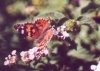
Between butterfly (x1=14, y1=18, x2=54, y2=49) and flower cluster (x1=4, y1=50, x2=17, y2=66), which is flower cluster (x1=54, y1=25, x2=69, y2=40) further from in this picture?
flower cluster (x1=4, y1=50, x2=17, y2=66)

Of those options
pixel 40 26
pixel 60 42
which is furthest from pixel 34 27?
pixel 60 42

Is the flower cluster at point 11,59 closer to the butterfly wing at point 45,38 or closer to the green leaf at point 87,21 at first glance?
the butterfly wing at point 45,38

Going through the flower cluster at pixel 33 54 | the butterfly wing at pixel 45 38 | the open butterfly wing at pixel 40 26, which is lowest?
the flower cluster at pixel 33 54

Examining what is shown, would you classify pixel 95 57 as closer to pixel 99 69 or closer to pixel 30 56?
pixel 99 69

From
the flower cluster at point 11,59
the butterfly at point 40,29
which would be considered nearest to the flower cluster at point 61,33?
the butterfly at point 40,29

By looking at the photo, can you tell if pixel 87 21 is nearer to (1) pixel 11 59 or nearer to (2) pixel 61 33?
(2) pixel 61 33

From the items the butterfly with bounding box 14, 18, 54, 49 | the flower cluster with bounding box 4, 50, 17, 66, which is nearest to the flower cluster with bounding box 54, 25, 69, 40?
the butterfly with bounding box 14, 18, 54, 49

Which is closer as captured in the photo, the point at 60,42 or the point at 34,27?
the point at 34,27
